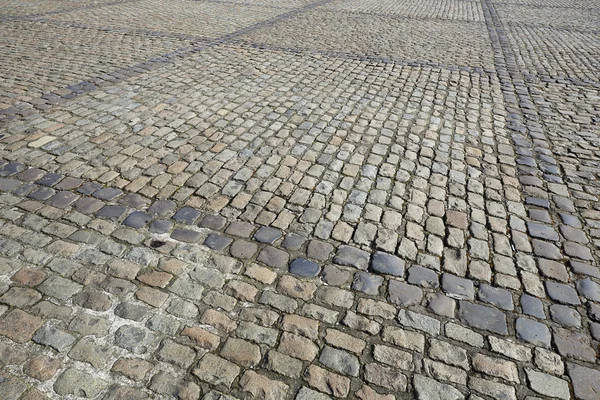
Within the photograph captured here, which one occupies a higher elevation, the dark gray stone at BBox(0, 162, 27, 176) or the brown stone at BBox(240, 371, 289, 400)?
the brown stone at BBox(240, 371, 289, 400)

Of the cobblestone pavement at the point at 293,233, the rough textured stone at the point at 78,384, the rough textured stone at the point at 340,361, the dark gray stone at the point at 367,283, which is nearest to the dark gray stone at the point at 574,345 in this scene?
the cobblestone pavement at the point at 293,233

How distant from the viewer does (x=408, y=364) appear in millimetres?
2236

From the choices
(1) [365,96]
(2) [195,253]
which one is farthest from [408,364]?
(1) [365,96]

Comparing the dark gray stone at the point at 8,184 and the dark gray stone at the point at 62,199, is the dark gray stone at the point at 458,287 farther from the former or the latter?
the dark gray stone at the point at 8,184

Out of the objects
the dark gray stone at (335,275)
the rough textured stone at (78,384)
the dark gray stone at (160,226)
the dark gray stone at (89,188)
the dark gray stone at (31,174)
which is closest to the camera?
the rough textured stone at (78,384)

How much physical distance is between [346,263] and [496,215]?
146 centimetres

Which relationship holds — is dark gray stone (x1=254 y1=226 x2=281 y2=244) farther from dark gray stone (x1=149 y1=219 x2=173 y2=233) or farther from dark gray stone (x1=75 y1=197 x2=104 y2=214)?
dark gray stone (x1=75 y1=197 x2=104 y2=214)

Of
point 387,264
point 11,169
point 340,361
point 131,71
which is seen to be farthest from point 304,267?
point 131,71

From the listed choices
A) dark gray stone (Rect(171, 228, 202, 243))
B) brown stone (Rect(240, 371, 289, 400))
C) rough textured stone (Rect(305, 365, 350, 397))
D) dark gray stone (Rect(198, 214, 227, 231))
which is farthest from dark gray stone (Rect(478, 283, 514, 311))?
dark gray stone (Rect(171, 228, 202, 243))

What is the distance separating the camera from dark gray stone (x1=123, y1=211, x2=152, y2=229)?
3.14m

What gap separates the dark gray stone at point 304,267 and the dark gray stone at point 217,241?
0.52 m

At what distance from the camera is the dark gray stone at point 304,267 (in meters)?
2.79

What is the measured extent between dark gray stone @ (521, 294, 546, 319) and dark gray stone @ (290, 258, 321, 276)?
133 centimetres

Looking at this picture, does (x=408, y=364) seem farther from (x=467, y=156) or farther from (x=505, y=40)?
(x=505, y=40)
